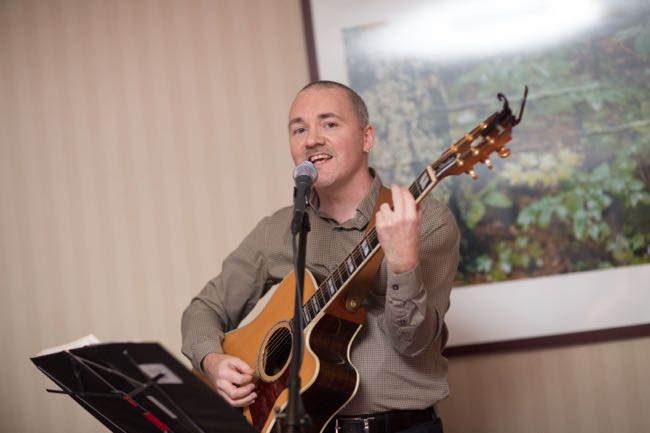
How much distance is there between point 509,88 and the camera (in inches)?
109

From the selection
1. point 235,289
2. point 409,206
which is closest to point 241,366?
point 235,289

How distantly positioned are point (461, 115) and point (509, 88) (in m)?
0.20

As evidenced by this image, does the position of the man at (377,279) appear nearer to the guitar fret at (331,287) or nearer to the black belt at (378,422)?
the black belt at (378,422)

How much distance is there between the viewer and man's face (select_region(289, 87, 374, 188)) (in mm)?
2229

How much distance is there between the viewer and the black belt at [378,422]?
2021 millimetres

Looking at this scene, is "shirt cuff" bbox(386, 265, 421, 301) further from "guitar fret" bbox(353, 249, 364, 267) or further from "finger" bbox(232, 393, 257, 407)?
"finger" bbox(232, 393, 257, 407)

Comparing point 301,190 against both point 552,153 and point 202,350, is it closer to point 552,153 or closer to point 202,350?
point 202,350

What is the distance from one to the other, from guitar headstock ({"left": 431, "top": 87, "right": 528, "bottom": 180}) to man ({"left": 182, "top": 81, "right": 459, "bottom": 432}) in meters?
0.12

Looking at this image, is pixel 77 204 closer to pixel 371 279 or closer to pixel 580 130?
pixel 371 279

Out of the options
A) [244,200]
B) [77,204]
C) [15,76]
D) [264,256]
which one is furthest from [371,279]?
[15,76]

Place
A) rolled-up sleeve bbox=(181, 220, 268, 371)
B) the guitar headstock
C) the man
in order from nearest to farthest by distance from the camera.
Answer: the guitar headstock, the man, rolled-up sleeve bbox=(181, 220, 268, 371)

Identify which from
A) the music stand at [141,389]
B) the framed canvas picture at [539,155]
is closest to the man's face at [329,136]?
the framed canvas picture at [539,155]

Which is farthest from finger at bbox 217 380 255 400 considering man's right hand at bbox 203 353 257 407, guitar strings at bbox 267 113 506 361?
guitar strings at bbox 267 113 506 361

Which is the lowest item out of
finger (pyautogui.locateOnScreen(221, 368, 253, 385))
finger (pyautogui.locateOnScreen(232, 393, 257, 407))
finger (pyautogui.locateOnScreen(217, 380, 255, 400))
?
finger (pyautogui.locateOnScreen(232, 393, 257, 407))
